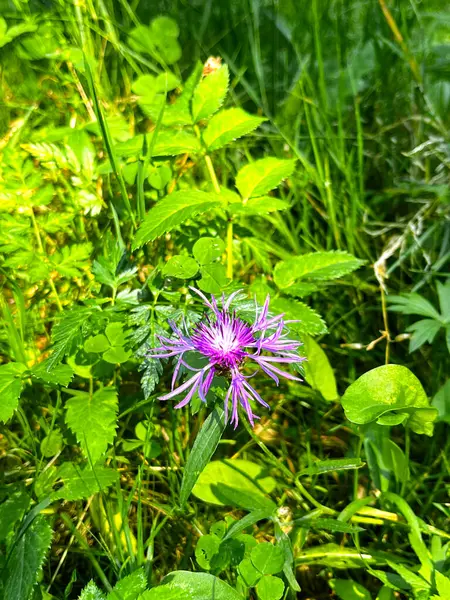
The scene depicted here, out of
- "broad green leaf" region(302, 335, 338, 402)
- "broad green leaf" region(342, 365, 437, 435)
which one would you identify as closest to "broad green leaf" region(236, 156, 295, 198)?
"broad green leaf" region(302, 335, 338, 402)

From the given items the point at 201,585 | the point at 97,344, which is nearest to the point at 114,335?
the point at 97,344

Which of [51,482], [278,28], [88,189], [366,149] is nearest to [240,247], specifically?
[88,189]

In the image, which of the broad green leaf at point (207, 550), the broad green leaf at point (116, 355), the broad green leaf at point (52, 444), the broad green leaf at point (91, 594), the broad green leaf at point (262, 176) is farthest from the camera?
the broad green leaf at point (262, 176)

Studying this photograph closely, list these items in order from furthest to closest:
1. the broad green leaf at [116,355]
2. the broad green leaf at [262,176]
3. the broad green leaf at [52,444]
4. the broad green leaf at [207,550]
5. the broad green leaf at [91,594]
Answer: the broad green leaf at [262,176] < the broad green leaf at [52,444] < the broad green leaf at [116,355] < the broad green leaf at [207,550] < the broad green leaf at [91,594]

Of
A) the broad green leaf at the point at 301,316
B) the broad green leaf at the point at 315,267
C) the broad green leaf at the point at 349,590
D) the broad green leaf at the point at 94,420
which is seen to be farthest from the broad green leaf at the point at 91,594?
the broad green leaf at the point at 315,267

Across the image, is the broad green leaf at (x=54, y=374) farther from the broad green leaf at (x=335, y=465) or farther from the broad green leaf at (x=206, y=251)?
the broad green leaf at (x=335, y=465)

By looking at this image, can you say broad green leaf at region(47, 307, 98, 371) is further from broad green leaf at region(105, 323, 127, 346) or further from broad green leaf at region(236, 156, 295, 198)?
broad green leaf at region(236, 156, 295, 198)

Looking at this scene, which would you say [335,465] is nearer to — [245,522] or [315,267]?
[245,522]
